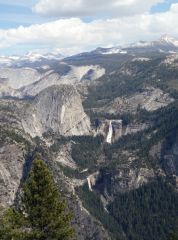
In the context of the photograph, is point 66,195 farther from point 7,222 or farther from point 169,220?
point 7,222

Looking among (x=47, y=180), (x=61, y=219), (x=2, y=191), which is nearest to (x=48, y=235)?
(x=61, y=219)

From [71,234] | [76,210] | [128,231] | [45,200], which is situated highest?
[45,200]

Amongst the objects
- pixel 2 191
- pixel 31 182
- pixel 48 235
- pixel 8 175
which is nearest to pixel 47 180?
pixel 31 182

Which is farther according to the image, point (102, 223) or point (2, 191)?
point (102, 223)

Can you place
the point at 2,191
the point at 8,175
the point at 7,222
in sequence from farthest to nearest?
the point at 8,175
the point at 2,191
the point at 7,222

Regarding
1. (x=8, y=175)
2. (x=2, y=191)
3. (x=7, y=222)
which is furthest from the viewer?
→ (x=8, y=175)

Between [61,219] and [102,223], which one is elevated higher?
[61,219]

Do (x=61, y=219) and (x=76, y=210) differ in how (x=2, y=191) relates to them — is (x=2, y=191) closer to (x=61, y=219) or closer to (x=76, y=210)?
(x=76, y=210)
